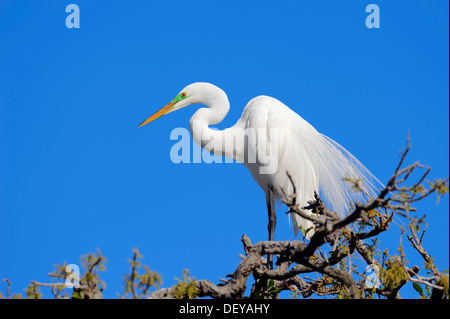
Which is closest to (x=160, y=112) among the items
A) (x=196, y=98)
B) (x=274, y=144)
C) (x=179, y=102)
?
(x=179, y=102)

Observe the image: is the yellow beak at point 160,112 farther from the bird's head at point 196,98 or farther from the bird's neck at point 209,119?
the bird's neck at point 209,119

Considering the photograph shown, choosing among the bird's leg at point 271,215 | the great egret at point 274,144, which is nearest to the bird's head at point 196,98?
the great egret at point 274,144

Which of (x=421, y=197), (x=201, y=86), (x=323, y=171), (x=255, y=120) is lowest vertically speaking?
(x=421, y=197)

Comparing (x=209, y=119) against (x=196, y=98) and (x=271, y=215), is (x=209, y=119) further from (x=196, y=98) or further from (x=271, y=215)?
(x=271, y=215)

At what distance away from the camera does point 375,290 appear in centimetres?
333

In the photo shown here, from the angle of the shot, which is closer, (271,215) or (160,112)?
(271,215)

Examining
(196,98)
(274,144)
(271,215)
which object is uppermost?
(196,98)

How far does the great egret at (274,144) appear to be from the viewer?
17.7ft

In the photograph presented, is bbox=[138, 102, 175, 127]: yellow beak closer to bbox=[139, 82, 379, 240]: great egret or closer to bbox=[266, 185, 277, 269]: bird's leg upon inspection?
bbox=[139, 82, 379, 240]: great egret

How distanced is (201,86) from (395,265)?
3198 millimetres

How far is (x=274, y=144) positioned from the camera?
544 cm
